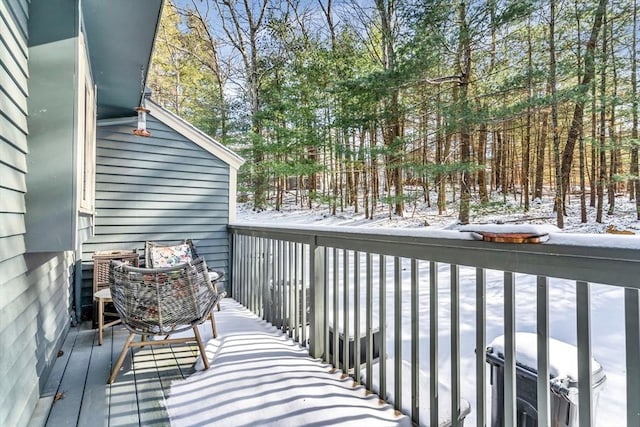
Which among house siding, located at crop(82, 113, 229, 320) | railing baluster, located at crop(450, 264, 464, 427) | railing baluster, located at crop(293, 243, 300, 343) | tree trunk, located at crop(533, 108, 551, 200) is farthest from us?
tree trunk, located at crop(533, 108, 551, 200)

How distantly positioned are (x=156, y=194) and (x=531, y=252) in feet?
14.5

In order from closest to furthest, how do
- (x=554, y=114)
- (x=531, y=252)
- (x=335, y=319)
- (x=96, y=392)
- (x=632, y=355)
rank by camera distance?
(x=632, y=355)
(x=531, y=252)
(x=96, y=392)
(x=335, y=319)
(x=554, y=114)

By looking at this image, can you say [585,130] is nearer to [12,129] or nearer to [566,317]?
[566,317]

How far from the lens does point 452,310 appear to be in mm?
1647

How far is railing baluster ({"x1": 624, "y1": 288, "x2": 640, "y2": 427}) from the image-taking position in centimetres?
104

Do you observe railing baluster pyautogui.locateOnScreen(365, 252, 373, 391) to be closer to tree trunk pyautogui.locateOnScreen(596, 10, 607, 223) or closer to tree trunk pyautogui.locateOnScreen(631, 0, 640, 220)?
tree trunk pyautogui.locateOnScreen(596, 10, 607, 223)

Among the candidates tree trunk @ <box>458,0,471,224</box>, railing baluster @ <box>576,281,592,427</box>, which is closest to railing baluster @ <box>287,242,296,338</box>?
railing baluster @ <box>576,281,592,427</box>

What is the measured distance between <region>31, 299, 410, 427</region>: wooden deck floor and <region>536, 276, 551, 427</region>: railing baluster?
784 millimetres

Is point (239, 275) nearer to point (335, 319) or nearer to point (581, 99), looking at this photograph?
point (335, 319)

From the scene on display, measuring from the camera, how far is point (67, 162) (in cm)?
193

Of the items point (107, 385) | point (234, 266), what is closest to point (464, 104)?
point (234, 266)

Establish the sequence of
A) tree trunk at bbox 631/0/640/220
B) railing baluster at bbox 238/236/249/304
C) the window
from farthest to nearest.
→ tree trunk at bbox 631/0/640/220 < railing baluster at bbox 238/236/249/304 < the window

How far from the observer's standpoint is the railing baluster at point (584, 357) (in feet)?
3.73

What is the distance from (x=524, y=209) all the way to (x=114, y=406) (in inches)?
391
